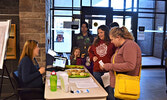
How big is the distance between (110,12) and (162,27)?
7.31 feet

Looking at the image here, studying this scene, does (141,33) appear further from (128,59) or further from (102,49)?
(128,59)

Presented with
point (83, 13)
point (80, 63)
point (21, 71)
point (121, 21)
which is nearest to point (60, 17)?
point (83, 13)

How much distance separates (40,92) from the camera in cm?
262

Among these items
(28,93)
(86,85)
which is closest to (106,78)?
(86,85)

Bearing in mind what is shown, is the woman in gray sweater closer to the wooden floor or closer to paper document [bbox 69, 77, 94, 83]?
paper document [bbox 69, 77, 94, 83]

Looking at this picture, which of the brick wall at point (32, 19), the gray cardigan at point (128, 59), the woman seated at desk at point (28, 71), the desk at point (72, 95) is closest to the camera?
the desk at point (72, 95)

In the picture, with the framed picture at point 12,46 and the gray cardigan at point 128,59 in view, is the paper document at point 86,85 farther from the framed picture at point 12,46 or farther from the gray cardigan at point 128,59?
the framed picture at point 12,46

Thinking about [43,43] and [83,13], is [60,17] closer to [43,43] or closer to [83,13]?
[83,13]

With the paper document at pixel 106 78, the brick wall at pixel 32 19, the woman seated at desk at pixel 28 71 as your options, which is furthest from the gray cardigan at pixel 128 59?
the brick wall at pixel 32 19

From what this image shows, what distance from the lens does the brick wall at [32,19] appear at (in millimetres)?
3680

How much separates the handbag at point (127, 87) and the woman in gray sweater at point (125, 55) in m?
0.08

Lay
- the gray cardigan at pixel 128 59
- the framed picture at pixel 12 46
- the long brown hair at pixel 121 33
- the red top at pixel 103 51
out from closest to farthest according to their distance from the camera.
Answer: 1. the gray cardigan at pixel 128 59
2. the long brown hair at pixel 121 33
3. the red top at pixel 103 51
4. the framed picture at pixel 12 46

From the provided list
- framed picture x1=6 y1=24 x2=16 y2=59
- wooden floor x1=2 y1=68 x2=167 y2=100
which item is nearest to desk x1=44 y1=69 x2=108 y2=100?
framed picture x1=6 y1=24 x2=16 y2=59

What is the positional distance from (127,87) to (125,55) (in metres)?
0.37
